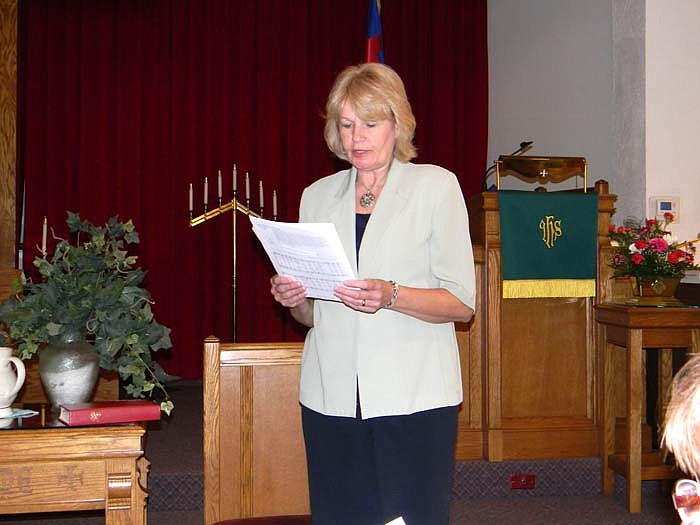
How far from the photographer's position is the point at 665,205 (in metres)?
4.29

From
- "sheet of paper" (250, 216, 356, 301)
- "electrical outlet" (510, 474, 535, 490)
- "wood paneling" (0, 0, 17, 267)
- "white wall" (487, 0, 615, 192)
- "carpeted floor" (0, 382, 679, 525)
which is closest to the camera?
"sheet of paper" (250, 216, 356, 301)

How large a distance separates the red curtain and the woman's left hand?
4.29m

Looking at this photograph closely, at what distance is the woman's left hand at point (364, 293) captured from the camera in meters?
1.64

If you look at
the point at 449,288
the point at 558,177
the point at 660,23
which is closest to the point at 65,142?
the point at 558,177

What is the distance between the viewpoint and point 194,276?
5.97 m

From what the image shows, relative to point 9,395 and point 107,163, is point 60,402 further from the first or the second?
point 107,163

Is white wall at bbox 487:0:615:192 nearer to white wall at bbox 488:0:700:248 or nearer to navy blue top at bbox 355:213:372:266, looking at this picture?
white wall at bbox 488:0:700:248

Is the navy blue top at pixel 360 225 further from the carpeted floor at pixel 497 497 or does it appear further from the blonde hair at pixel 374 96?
the carpeted floor at pixel 497 497

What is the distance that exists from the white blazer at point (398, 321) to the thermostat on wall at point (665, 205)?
2811 millimetres

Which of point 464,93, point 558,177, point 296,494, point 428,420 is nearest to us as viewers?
point 428,420

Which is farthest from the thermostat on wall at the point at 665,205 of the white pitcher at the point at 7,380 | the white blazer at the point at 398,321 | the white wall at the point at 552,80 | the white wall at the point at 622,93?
the white pitcher at the point at 7,380

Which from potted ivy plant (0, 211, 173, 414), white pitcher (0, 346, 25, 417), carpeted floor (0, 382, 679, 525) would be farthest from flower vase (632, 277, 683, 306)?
white pitcher (0, 346, 25, 417)

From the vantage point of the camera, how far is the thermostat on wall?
4.29 metres

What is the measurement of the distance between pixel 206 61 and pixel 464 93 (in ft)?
6.49
